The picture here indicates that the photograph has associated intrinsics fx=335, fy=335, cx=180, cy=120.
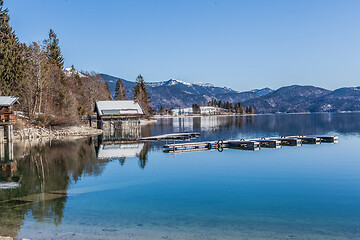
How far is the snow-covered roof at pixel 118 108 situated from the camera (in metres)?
66.4

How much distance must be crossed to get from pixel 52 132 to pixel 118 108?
610 inches

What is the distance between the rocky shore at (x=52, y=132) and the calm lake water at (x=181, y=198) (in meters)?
20.1

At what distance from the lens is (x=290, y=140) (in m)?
42.2

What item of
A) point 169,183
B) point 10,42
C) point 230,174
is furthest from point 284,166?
point 10,42

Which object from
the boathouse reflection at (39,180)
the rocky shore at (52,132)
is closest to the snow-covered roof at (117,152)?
the boathouse reflection at (39,180)

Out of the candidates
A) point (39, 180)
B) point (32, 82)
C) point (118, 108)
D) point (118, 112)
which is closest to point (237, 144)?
point (39, 180)

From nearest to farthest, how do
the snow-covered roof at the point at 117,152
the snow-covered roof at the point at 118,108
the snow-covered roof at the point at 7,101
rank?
the snow-covered roof at the point at 117,152, the snow-covered roof at the point at 7,101, the snow-covered roof at the point at 118,108

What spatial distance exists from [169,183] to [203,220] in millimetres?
7581

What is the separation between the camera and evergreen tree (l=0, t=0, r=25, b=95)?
57.2 m

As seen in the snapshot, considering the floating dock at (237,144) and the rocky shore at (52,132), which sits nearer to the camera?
the floating dock at (237,144)

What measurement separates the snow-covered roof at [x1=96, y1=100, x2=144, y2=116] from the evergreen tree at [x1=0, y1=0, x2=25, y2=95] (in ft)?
51.2

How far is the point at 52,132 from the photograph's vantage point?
55.9 metres

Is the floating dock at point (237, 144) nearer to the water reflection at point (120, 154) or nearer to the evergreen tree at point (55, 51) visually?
the water reflection at point (120, 154)

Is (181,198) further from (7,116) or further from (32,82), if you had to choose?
(32,82)
